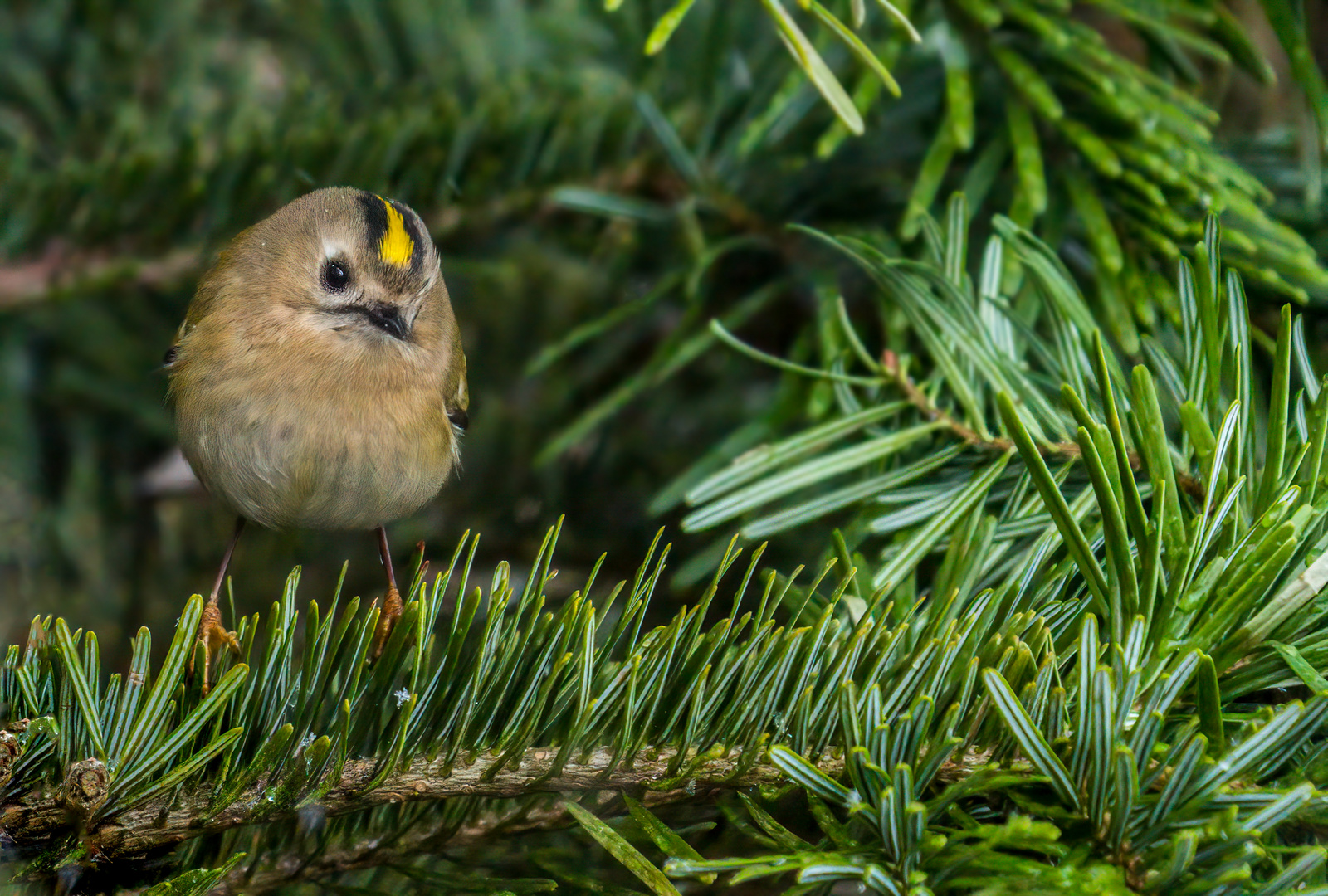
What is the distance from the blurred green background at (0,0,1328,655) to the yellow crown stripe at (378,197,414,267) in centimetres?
6

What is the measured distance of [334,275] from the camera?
1.15 metres

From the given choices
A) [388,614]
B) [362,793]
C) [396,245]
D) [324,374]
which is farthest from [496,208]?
[362,793]

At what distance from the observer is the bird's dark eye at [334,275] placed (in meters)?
1.15

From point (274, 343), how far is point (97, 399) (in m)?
0.30

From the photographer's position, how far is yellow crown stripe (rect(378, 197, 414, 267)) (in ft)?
3.51

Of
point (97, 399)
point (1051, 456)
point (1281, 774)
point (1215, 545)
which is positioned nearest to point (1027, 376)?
point (1051, 456)

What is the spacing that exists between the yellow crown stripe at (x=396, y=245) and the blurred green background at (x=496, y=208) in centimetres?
6

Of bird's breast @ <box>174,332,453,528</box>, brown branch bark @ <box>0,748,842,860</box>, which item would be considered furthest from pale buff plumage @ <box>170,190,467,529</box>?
brown branch bark @ <box>0,748,842,860</box>

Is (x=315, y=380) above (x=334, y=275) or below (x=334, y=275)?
below

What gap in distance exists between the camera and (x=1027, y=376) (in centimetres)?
69

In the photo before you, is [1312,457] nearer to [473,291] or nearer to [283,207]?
[473,291]

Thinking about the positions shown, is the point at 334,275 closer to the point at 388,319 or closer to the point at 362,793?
the point at 388,319

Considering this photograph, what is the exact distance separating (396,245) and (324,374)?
183 mm

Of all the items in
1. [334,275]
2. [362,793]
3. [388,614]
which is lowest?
[388,614]
